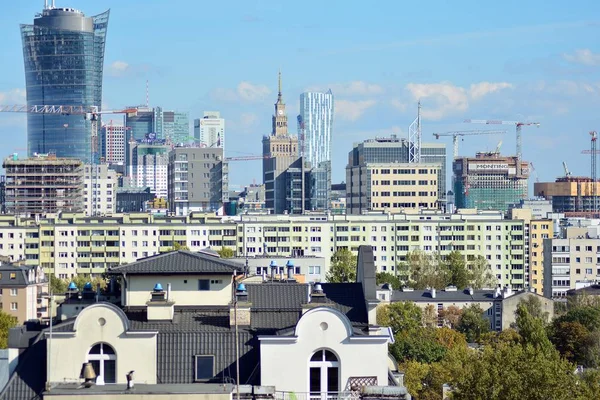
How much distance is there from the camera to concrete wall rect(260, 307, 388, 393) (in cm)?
3238

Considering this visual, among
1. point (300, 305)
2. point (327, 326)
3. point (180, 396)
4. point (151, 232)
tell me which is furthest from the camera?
point (151, 232)

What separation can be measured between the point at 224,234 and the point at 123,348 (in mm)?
141764

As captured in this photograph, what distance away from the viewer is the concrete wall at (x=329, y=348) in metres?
32.4

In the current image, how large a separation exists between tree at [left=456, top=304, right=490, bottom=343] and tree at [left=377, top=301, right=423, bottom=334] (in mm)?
3283

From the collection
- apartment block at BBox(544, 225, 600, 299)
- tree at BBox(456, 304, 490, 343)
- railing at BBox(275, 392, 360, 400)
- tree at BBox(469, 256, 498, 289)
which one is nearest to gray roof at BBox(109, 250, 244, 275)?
railing at BBox(275, 392, 360, 400)

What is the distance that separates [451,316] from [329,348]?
92124 mm

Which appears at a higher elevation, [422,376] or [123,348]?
[123,348]

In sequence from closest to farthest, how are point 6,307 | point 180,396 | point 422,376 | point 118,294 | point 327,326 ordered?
point 180,396, point 327,326, point 118,294, point 422,376, point 6,307

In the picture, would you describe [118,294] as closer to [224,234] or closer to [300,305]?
[300,305]

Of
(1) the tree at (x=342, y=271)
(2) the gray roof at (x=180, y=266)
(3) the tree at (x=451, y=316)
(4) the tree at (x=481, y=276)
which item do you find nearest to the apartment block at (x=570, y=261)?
(4) the tree at (x=481, y=276)

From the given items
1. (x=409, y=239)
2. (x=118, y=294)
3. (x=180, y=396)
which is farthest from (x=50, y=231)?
(x=180, y=396)

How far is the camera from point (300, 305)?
35.7 meters

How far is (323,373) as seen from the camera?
3253 centimetres

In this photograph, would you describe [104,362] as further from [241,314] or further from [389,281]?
[389,281]
